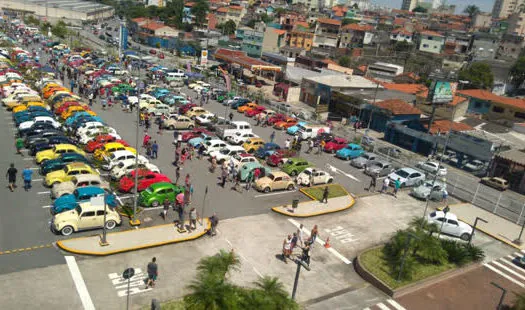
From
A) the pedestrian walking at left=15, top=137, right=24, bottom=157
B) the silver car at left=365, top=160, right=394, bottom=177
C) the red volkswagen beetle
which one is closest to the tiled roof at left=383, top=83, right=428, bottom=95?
the silver car at left=365, top=160, right=394, bottom=177

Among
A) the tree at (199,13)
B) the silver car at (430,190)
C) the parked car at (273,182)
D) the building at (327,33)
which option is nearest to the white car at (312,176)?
the parked car at (273,182)

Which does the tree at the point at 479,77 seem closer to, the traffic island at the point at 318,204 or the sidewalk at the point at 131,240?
the traffic island at the point at 318,204

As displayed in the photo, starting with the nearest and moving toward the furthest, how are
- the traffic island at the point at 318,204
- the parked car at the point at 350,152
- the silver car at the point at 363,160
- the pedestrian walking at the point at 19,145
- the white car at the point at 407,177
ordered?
the traffic island at the point at 318,204 → the pedestrian walking at the point at 19,145 → the white car at the point at 407,177 → the silver car at the point at 363,160 → the parked car at the point at 350,152

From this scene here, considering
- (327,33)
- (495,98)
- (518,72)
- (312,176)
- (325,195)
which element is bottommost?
(312,176)

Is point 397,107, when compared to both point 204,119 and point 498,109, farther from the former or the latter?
point 498,109

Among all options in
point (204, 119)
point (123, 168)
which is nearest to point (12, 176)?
point (123, 168)

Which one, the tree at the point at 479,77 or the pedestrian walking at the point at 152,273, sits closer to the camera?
the pedestrian walking at the point at 152,273

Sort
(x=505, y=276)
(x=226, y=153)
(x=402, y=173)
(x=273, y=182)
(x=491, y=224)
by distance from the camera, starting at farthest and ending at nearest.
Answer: (x=402, y=173) < (x=226, y=153) < (x=491, y=224) < (x=273, y=182) < (x=505, y=276)

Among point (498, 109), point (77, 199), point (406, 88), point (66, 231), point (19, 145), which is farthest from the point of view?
point (406, 88)
